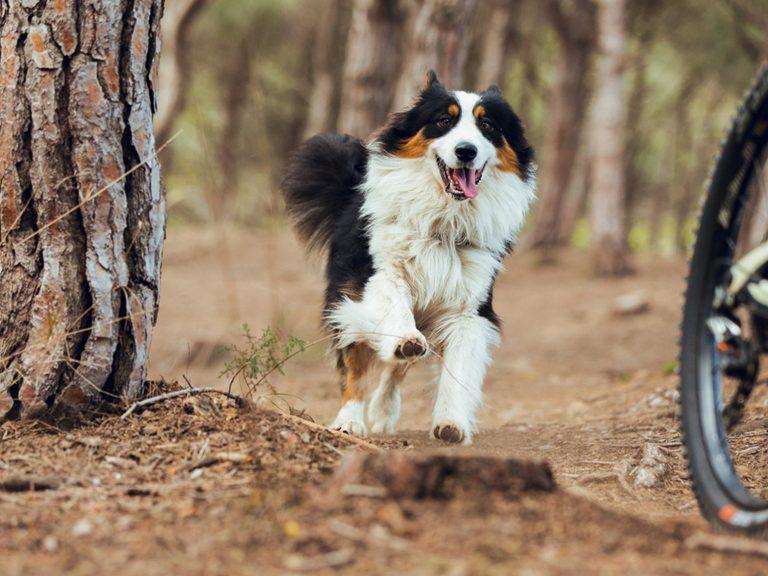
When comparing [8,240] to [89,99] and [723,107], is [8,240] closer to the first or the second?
[89,99]

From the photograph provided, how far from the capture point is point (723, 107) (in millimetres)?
25562

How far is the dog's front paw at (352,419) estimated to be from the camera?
4.80m

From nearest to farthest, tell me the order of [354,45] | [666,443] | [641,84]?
[666,443]
[354,45]
[641,84]

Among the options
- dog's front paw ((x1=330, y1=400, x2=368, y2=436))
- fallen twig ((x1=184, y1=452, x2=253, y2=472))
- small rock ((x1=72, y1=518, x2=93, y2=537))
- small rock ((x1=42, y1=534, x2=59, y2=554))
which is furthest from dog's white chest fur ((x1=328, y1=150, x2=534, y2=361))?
small rock ((x1=42, y1=534, x2=59, y2=554))

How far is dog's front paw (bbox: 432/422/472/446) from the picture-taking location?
4535mm

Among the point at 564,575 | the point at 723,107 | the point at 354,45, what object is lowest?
the point at 564,575

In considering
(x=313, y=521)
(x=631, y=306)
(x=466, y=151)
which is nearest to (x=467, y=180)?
(x=466, y=151)

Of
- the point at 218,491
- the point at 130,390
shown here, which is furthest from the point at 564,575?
the point at 130,390

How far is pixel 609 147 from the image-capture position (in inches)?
520

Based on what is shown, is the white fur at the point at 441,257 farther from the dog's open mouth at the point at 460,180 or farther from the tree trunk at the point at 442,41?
the tree trunk at the point at 442,41

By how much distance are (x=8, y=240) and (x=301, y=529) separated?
1765 millimetres

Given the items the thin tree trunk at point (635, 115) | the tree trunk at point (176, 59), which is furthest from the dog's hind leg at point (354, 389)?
the thin tree trunk at point (635, 115)

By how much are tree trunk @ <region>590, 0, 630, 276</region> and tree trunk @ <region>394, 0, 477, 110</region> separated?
14.0ft

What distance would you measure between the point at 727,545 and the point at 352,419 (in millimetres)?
2744
